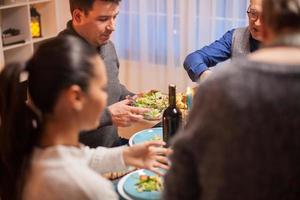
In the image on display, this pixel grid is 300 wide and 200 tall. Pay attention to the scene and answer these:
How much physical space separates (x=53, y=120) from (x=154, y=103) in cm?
125

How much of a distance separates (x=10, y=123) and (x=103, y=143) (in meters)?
1.02

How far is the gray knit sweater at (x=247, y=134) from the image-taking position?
908 mm

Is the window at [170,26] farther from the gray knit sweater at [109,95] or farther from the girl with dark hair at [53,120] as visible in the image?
the girl with dark hair at [53,120]

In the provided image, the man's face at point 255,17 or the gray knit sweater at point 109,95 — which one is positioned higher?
the man's face at point 255,17

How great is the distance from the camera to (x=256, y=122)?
3.02ft

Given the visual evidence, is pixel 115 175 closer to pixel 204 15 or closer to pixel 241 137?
pixel 241 137

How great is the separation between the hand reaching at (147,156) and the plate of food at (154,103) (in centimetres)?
75

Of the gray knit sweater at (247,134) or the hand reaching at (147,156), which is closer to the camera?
the gray knit sweater at (247,134)

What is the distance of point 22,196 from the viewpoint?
1.24 meters

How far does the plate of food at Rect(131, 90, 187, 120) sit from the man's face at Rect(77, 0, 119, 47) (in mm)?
428

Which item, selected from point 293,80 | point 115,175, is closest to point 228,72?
point 293,80

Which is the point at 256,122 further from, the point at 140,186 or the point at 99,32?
Result: the point at 99,32

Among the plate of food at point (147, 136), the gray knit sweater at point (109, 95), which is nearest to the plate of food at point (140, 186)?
the plate of food at point (147, 136)

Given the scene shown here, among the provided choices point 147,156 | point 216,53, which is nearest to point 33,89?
point 147,156
